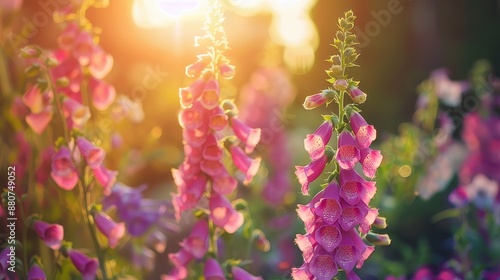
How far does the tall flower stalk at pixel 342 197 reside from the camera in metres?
1.19

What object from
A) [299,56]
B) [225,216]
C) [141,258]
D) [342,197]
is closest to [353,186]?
[342,197]

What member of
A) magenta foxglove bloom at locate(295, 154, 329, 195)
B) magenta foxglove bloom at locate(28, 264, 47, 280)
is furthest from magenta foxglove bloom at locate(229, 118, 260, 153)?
magenta foxglove bloom at locate(28, 264, 47, 280)

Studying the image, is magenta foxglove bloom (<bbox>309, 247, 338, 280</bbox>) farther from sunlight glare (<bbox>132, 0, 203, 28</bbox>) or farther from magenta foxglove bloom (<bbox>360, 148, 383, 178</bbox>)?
sunlight glare (<bbox>132, 0, 203, 28</bbox>)

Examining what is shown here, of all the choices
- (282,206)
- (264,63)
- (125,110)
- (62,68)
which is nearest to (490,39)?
(264,63)

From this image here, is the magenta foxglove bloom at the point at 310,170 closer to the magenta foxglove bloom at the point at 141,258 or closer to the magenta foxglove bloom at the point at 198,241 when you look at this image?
the magenta foxglove bloom at the point at 198,241

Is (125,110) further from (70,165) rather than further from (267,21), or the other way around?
(267,21)

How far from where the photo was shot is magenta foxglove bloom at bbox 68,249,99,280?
4.91ft

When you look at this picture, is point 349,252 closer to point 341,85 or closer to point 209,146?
point 341,85

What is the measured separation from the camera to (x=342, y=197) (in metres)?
1.20

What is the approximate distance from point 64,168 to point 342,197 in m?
0.61

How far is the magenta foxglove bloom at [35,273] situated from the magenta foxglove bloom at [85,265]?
0.23ft

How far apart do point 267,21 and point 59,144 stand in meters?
2.95

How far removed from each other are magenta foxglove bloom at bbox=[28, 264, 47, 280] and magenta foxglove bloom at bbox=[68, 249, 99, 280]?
69 millimetres

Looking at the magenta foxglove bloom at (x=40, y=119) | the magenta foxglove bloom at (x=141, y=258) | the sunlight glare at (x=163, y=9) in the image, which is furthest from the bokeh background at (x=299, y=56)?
the magenta foxglove bloom at (x=40, y=119)
